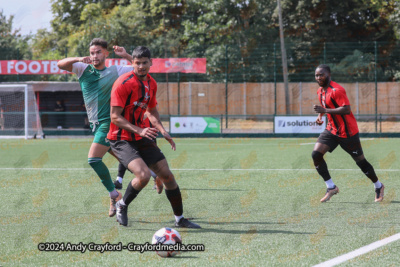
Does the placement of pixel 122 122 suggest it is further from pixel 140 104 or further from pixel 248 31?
pixel 248 31

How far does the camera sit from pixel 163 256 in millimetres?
4875

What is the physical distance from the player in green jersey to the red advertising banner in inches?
843

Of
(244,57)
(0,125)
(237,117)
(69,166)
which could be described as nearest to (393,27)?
(244,57)

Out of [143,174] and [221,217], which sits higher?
[143,174]

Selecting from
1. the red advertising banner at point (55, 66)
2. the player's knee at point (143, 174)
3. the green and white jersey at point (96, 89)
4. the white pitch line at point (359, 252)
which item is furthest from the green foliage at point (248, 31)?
the white pitch line at point (359, 252)

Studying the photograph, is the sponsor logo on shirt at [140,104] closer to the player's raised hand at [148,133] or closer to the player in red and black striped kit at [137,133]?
the player in red and black striped kit at [137,133]

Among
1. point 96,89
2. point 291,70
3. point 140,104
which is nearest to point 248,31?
point 291,70

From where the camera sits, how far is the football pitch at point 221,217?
486 cm

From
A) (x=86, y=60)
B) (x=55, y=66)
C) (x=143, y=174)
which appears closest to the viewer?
(x=143, y=174)

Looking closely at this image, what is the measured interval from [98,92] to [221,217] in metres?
2.14

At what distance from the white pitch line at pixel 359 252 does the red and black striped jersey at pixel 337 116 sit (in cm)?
279

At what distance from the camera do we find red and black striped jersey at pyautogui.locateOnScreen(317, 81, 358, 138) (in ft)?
26.7

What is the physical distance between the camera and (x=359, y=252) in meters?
4.91

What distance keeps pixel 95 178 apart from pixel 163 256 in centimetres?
633
